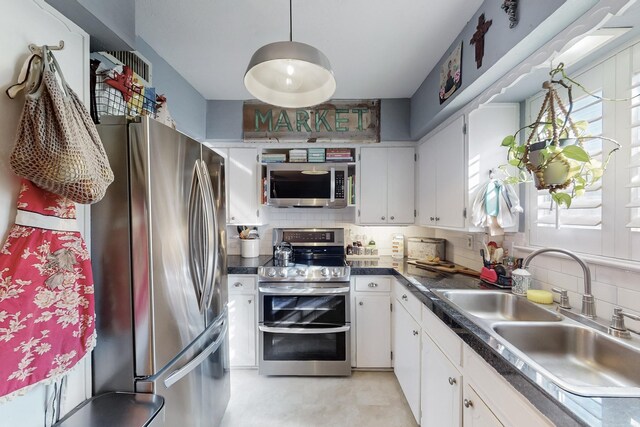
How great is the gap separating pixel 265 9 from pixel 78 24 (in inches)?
34.8

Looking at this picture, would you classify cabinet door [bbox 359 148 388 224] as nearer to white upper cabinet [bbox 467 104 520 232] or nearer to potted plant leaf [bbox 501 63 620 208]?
white upper cabinet [bbox 467 104 520 232]

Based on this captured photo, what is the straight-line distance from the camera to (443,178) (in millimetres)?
2150

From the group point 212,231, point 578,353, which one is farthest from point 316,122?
point 578,353

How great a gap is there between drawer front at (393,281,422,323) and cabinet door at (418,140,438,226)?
2.09 feet

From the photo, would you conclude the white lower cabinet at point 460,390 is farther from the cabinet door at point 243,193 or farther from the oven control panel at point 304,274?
the cabinet door at point 243,193

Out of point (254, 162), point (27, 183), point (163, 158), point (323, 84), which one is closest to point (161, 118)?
point (163, 158)

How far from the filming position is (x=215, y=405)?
165 centimetres

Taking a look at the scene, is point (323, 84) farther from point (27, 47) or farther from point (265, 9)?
point (27, 47)

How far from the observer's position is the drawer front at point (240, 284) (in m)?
2.39

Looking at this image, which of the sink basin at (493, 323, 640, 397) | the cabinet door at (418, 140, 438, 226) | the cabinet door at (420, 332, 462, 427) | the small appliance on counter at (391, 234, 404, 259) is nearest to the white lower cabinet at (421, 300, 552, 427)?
the cabinet door at (420, 332, 462, 427)

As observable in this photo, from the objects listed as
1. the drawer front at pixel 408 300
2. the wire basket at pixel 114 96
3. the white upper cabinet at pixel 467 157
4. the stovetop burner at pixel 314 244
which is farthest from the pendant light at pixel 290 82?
the stovetop burner at pixel 314 244

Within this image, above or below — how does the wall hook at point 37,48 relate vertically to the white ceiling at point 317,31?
below

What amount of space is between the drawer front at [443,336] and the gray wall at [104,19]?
76.8 inches

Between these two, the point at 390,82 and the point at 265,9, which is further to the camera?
the point at 390,82
